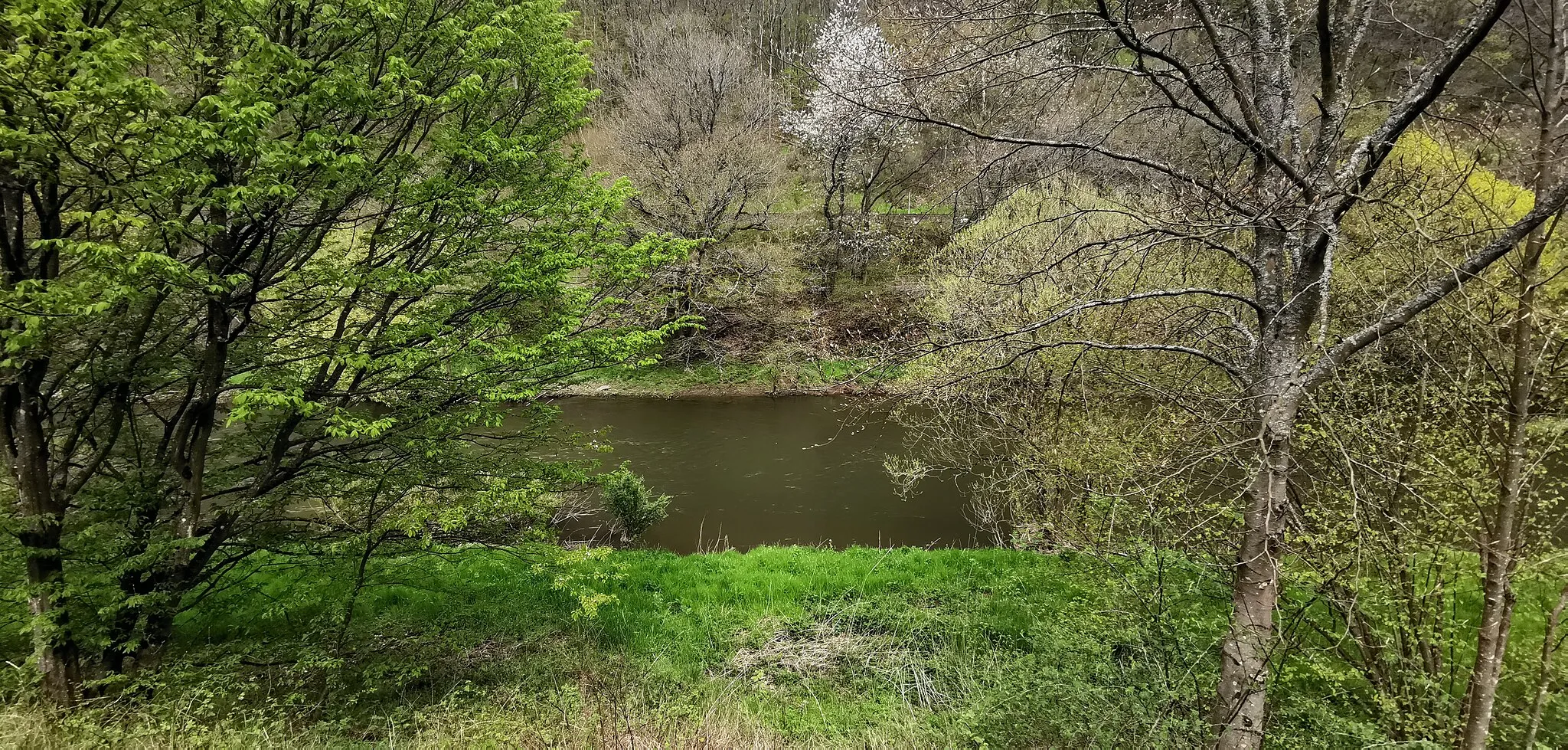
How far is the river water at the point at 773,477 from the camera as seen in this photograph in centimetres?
1122

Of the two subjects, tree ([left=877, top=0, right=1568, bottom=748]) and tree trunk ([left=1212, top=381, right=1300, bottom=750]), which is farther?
tree trunk ([left=1212, top=381, right=1300, bottom=750])

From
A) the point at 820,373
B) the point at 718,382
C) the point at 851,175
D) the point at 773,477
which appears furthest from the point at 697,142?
the point at 820,373

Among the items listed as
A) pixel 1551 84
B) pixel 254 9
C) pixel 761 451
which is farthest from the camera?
pixel 761 451

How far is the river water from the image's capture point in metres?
11.2

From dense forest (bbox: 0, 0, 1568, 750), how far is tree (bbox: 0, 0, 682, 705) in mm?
41

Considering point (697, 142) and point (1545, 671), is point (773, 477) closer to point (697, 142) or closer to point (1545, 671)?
point (1545, 671)

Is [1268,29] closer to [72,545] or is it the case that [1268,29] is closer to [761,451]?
[72,545]

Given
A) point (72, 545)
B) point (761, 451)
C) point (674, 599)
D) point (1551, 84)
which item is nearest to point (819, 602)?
point (674, 599)

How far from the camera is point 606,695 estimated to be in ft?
17.8

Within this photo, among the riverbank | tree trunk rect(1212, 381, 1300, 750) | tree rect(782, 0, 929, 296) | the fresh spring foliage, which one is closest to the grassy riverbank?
tree trunk rect(1212, 381, 1300, 750)

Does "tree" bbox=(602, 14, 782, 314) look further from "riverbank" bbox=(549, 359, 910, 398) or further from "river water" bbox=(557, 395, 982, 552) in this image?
"river water" bbox=(557, 395, 982, 552)

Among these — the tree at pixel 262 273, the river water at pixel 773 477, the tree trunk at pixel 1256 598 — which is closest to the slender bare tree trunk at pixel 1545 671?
the tree trunk at pixel 1256 598

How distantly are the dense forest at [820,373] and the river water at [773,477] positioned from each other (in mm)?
→ 3053

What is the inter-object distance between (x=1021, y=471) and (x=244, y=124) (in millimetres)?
7746
